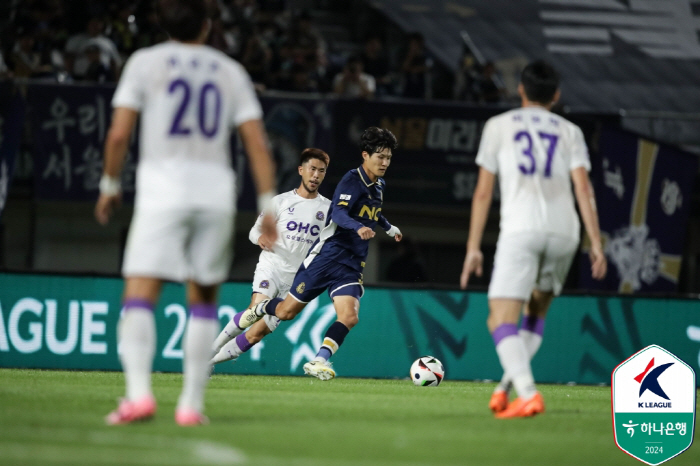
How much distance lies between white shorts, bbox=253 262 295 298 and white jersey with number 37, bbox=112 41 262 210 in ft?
16.9

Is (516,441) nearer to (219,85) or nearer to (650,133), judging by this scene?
(219,85)

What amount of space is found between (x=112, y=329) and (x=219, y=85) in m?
7.95

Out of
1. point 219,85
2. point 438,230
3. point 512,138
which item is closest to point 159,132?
point 219,85

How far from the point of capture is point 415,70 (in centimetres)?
1909

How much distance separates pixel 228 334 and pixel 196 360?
493 centimetres

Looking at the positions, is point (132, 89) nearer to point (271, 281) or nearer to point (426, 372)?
point (271, 281)

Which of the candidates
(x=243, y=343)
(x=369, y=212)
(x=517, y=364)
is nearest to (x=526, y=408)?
(x=517, y=364)

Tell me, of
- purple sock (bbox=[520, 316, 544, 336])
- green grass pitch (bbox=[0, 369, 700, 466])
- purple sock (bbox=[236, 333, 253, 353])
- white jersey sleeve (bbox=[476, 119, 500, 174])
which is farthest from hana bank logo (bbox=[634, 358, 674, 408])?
purple sock (bbox=[236, 333, 253, 353])

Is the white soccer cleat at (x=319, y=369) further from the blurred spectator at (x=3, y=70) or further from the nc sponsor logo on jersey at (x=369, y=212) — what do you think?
the blurred spectator at (x=3, y=70)

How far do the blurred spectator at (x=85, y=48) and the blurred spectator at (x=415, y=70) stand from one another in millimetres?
5010

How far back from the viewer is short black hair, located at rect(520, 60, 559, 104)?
680cm

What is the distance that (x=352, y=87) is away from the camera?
1794 cm

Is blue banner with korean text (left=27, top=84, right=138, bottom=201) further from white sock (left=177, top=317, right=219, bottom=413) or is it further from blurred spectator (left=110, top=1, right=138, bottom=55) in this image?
white sock (left=177, top=317, right=219, bottom=413)

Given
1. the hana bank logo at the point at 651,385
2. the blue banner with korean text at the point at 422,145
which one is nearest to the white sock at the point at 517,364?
the hana bank logo at the point at 651,385
